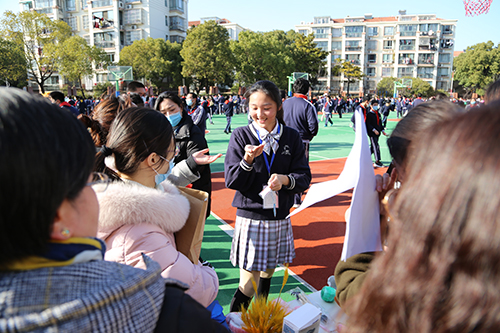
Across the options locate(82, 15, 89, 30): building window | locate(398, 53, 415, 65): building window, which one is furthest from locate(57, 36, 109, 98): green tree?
locate(398, 53, 415, 65): building window

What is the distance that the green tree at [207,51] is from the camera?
36.6 meters

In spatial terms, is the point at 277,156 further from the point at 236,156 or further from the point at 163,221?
the point at 163,221

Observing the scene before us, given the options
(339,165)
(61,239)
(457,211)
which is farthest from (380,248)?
(339,165)

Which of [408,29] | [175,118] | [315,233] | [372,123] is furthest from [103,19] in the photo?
[408,29]

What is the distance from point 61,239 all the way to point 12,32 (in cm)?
4385

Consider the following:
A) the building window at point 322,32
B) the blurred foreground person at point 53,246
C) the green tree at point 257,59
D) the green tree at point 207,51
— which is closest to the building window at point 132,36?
the green tree at point 207,51

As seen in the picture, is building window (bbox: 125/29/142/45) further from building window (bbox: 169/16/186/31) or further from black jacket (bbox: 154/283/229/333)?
black jacket (bbox: 154/283/229/333)

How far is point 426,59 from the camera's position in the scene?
6594 centimetres

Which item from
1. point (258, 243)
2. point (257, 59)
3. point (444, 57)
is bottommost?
point (258, 243)

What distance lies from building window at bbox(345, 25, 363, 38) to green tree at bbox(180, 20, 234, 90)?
4302 cm

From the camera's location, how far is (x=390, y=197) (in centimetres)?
112

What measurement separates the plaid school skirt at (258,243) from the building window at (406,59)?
244ft

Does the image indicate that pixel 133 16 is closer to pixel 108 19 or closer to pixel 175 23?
pixel 108 19

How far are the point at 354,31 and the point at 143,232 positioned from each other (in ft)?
257
